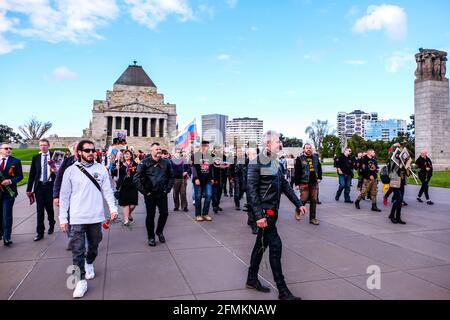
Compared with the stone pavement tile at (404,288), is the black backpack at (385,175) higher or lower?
higher

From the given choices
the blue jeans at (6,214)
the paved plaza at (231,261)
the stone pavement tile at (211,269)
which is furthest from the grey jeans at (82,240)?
the blue jeans at (6,214)

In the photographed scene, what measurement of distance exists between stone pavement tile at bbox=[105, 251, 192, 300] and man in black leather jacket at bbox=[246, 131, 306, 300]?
3.19 ft

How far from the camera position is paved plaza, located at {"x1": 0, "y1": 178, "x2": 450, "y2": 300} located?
13.1 ft

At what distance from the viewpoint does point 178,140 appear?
42.9 feet

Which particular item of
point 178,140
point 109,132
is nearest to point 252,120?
point 109,132

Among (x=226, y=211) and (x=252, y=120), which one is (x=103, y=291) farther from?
(x=252, y=120)

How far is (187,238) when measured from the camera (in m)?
6.73

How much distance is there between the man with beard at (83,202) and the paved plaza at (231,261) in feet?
1.71

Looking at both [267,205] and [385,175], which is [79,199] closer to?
[267,205]

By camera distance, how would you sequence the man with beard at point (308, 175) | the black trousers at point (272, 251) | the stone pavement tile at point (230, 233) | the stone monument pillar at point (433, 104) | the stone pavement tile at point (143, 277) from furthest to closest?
the stone monument pillar at point (433, 104) < the man with beard at point (308, 175) < the stone pavement tile at point (230, 233) < the stone pavement tile at point (143, 277) < the black trousers at point (272, 251)

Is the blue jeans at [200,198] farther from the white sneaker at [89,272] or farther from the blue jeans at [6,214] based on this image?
the white sneaker at [89,272]

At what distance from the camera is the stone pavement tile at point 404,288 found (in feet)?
12.5

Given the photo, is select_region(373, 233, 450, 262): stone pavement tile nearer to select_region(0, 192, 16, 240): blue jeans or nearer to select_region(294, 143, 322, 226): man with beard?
select_region(294, 143, 322, 226): man with beard
